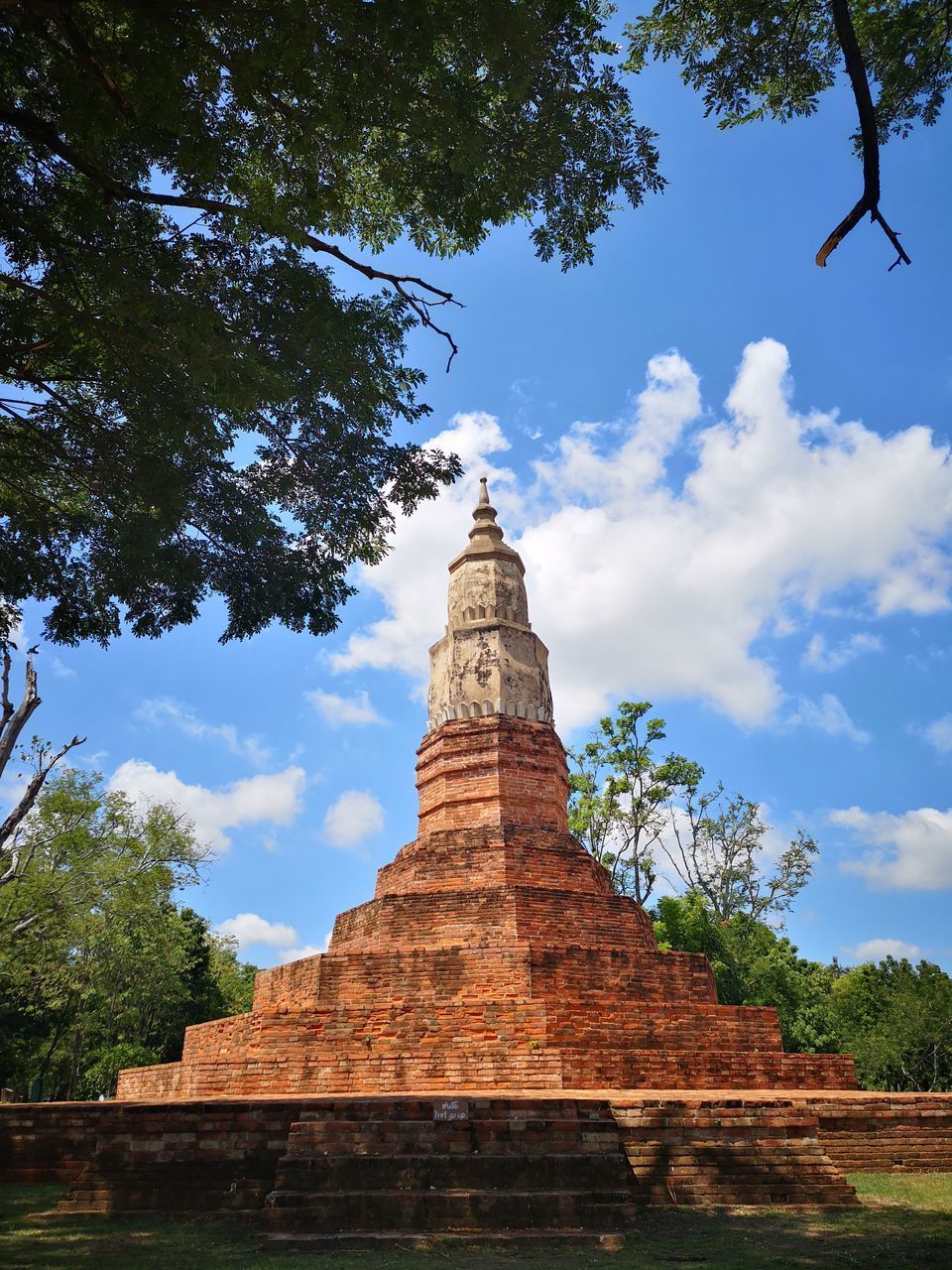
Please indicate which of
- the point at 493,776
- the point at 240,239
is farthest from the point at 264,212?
the point at 493,776

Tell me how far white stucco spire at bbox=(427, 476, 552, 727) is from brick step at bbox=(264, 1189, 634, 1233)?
11.6 metres

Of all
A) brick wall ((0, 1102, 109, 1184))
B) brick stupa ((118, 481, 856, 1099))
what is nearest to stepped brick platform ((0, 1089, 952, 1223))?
brick wall ((0, 1102, 109, 1184))

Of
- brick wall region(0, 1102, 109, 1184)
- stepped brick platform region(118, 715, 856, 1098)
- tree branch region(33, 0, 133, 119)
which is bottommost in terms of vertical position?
brick wall region(0, 1102, 109, 1184)

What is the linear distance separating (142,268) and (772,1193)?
→ 9497 millimetres

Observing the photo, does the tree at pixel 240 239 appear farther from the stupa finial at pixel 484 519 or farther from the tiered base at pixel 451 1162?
the stupa finial at pixel 484 519

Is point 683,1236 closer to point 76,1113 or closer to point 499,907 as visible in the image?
point 76,1113

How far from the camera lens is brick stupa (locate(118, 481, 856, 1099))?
11.4m

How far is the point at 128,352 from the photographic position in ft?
24.4

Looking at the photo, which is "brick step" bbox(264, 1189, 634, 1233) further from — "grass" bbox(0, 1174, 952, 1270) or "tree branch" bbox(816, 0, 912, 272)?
"tree branch" bbox(816, 0, 912, 272)

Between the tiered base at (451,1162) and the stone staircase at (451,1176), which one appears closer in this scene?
the stone staircase at (451,1176)

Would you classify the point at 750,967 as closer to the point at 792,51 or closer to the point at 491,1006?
the point at 491,1006

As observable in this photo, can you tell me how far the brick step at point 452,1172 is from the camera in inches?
266

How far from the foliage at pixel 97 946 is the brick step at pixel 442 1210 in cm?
1503

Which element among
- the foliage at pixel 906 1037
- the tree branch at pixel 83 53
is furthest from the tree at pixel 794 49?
the foliage at pixel 906 1037
